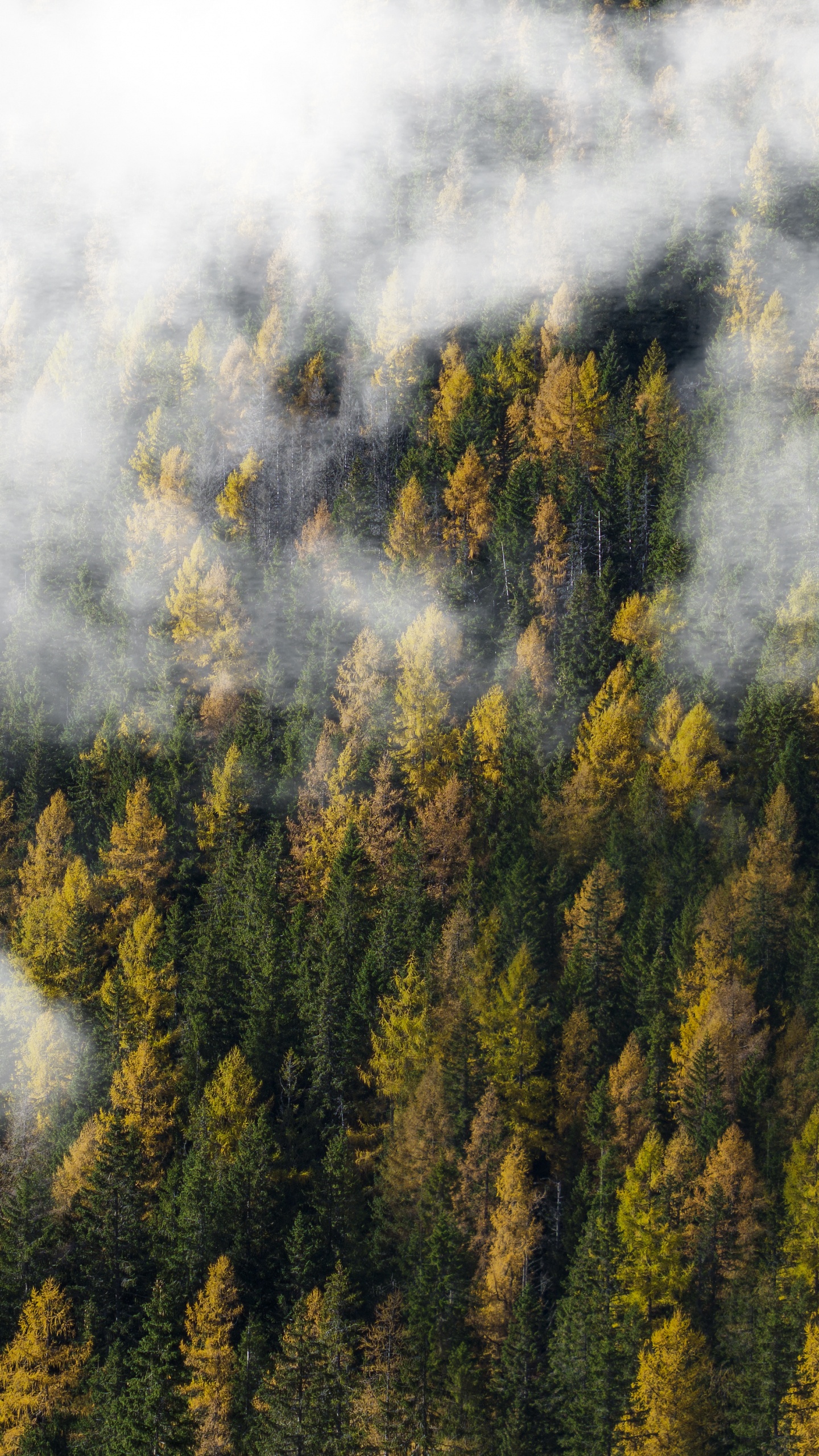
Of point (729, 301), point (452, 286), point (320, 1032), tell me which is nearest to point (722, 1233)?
point (320, 1032)

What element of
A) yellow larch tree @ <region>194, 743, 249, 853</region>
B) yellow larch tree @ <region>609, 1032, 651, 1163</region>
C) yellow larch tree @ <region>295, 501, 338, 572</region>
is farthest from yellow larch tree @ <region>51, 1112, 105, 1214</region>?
yellow larch tree @ <region>295, 501, 338, 572</region>

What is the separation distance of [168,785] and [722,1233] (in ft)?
130

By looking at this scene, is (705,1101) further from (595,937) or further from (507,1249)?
(507,1249)

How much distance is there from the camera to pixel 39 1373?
43.7 meters

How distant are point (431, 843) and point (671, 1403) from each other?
1090 inches

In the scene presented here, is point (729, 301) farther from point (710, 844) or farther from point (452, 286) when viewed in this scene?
point (710, 844)

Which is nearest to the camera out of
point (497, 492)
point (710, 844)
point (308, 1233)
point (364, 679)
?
point (308, 1233)

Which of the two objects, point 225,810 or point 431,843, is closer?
point 431,843

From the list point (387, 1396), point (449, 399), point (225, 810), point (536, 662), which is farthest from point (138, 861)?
point (449, 399)

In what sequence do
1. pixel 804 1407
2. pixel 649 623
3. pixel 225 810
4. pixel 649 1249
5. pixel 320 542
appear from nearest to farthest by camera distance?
1. pixel 804 1407
2. pixel 649 1249
3. pixel 225 810
4. pixel 649 623
5. pixel 320 542

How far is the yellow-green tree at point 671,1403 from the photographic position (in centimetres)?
3866

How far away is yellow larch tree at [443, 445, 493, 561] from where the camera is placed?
3086 inches

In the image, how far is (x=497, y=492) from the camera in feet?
264

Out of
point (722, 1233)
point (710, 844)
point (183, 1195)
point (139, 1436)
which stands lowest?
point (139, 1436)
